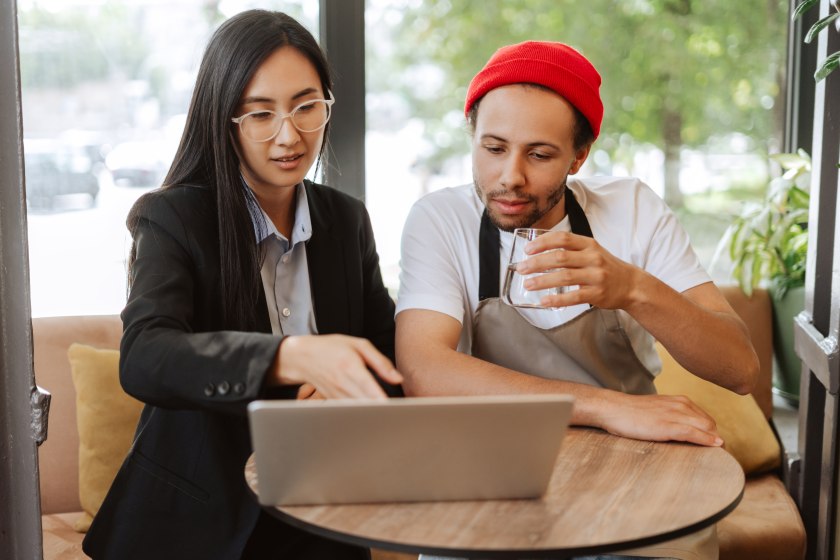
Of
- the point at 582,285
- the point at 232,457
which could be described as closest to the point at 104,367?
the point at 232,457

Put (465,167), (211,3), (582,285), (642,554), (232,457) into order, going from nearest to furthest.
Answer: (582,285) → (642,554) → (232,457) → (211,3) → (465,167)

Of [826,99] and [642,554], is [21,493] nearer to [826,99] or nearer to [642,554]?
[642,554]

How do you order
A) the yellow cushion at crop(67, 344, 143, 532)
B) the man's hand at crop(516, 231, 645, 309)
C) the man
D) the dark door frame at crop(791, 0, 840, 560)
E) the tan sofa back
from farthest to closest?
the tan sofa back < the yellow cushion at crop(67, 344, 143, 532) < the dark door frame at crop(791, 0, 840, 560) < the man < the man's hand at crop(516, 231, 645, 309)

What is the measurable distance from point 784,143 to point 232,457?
2.61 metres

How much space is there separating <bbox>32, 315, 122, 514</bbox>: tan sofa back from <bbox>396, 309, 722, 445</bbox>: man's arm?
1.22m

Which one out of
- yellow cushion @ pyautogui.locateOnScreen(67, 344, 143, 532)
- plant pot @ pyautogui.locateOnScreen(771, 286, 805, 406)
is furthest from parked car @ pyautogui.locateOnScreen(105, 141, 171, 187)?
plant pot @ pyautogui.locateOnScreen(771, 286, 805, 406)

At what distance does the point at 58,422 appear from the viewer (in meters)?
2.61

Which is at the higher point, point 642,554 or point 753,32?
point 753,32

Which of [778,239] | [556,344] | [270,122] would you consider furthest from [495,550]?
[778,239]

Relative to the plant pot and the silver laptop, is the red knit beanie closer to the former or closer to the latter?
the silver laptop

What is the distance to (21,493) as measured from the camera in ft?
4.66

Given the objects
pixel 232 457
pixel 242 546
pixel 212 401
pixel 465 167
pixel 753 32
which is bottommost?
pixel 242 546

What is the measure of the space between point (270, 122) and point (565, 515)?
1.02m

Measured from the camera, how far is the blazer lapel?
2049 mm
